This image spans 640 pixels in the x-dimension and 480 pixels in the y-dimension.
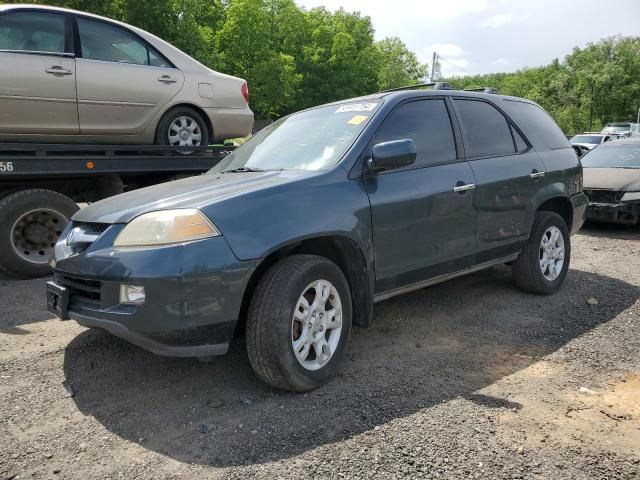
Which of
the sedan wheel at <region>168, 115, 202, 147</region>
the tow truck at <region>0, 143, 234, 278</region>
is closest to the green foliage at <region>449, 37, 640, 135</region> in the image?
the sedan wheel at <region>168, 115, 202, 147</region>

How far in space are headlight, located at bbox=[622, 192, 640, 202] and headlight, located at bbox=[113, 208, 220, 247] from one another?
23.4 ft

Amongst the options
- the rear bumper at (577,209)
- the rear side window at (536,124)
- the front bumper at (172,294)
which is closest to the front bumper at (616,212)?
the rear bumper at (577,209)

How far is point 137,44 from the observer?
5.76 meters

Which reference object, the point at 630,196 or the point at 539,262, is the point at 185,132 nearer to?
the point at 539,262

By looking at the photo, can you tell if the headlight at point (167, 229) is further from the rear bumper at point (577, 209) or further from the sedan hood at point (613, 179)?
the sedan hood at point (613, 179)

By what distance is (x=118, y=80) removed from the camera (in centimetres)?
549

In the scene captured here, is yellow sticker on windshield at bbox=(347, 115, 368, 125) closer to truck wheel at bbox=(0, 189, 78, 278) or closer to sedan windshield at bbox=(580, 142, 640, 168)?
truck wheel at bbox=(0, 189, 78, 278)

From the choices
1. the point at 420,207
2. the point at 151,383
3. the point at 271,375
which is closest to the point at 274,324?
the point at 271,375

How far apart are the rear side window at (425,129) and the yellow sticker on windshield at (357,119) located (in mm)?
143

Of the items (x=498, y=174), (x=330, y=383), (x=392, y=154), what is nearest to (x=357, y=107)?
(x=392, y=154)

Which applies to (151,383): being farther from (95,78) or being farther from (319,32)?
(319,32)

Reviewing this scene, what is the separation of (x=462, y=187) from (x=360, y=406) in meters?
1.86

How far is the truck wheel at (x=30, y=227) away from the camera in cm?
495

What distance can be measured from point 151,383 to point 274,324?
961 mm
